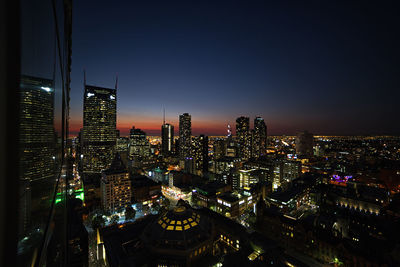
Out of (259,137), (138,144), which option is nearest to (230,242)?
(259,137)

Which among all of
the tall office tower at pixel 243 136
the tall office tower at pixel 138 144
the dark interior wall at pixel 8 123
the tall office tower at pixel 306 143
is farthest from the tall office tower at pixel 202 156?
the dark interior wall at pixel 8 123

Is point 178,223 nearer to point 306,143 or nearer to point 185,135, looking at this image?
point 185,135

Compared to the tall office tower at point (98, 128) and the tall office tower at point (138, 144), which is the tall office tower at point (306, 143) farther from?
the tall office tower at point (98, 128)

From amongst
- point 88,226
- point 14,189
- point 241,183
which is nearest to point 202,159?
point 241,183

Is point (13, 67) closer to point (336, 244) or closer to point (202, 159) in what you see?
point (336, 244)

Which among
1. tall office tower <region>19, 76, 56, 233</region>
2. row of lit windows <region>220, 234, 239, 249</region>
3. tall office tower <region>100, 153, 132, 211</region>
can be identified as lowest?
row of lit windows <region>220, 234, 239, 249</region>

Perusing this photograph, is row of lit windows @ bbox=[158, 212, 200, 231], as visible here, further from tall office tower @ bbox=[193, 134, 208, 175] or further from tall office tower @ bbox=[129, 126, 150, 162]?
tall office tower @ bbox=[129, 126, 150, 162]

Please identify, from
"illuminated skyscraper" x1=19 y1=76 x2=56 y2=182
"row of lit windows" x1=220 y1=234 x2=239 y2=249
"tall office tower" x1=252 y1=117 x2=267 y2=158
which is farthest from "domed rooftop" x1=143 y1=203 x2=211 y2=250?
"tall office tower" x1=252 y1=117 x2=267 y2=158
